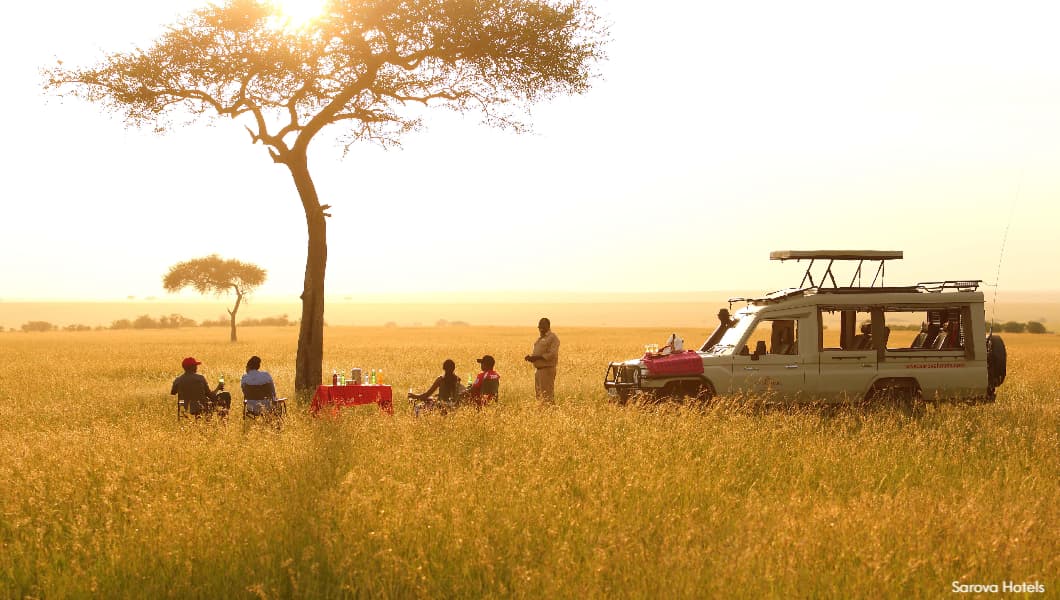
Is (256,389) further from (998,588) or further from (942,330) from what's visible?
(942,330)

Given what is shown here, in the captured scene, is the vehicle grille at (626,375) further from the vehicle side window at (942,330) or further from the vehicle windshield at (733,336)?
the vehicle side window at (942,330)

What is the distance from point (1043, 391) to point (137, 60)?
79.6 feet

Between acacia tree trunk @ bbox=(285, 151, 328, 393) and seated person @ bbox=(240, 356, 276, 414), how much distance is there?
7026mm

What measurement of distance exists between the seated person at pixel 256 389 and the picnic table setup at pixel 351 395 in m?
0.96

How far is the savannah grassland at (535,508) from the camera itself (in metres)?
6.16

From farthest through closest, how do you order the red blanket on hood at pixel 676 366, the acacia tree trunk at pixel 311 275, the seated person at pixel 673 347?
the acacia tree trunk at pixel 311 275
the seated person at pixel 673 347
the red blanket on hood at pixel 676 366

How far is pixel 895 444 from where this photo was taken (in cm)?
1117

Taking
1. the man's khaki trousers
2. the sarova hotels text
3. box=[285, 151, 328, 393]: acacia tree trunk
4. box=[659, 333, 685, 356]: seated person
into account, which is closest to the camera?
the sarova hotels text

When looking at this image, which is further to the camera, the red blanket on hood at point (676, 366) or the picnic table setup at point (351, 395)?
the picnic table setup at point (351, 395)

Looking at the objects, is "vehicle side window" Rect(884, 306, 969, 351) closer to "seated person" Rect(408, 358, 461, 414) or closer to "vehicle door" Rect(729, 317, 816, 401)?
"vehicle door" Rect(729, 317, 816, 401)

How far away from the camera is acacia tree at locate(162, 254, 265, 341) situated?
7312 centimetres

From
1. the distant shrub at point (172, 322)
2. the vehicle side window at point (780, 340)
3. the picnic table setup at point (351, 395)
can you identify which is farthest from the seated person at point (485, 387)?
the distant shrub at point (172, 322)

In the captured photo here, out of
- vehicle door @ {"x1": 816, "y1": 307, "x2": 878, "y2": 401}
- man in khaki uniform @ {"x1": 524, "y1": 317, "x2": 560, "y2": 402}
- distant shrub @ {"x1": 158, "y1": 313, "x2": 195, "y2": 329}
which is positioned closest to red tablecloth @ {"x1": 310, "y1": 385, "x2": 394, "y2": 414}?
man in khaki uniform @ {"x1": 524, "y1": 317, "x2": 560, "y2": 402}

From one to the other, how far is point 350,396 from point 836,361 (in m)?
8.55
